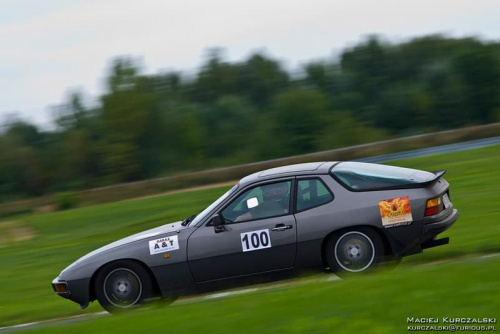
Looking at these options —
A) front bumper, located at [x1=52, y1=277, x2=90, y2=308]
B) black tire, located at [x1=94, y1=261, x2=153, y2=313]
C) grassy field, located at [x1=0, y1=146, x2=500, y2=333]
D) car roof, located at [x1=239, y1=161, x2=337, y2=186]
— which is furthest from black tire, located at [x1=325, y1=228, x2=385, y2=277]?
front bumper, located at [x1=52, y1=277, x2=90, y2=308]

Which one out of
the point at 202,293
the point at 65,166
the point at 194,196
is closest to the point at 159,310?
the point at 202,293

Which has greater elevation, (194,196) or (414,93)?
(414,93)

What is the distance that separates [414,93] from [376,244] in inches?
2069

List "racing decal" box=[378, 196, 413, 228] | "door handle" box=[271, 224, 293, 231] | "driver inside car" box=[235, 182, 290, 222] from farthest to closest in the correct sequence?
"driver inside car" box=[235, 182, 290, 222] < "door handle" box=[271, 224, 293, 231] < "racing decal" box=[378, 196, 413, 228]

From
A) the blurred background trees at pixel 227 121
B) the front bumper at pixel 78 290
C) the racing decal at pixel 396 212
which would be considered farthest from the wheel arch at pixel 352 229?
the blurred background trees at pixel 227 121

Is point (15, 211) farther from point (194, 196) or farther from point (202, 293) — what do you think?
point (202, 293)

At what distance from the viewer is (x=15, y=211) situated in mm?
30906

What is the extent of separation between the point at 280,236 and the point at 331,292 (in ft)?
5.09

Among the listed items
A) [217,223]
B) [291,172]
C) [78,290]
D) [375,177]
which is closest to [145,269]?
[78,290]

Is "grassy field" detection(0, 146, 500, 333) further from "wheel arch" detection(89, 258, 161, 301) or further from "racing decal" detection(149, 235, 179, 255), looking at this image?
"racing decal" detection(149, 235, 179, 255)

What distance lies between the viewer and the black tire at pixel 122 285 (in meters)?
8.52

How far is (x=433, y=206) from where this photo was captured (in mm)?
8180

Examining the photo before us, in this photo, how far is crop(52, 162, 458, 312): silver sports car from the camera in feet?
26.8

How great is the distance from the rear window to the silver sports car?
1cm
